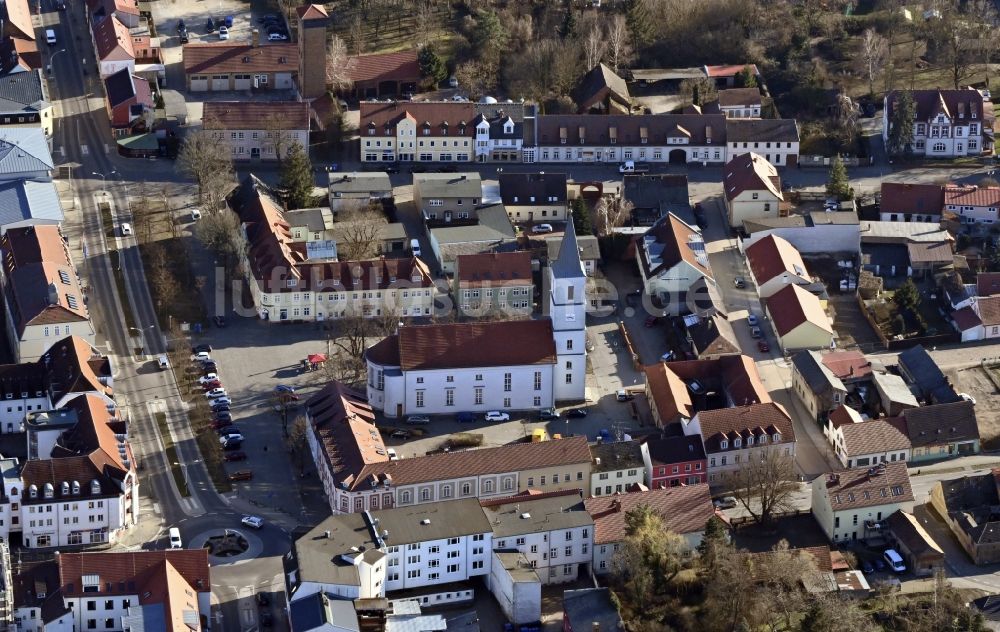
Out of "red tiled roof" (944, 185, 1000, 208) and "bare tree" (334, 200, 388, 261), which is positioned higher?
"bare tree" (334, 200, 388, 261)

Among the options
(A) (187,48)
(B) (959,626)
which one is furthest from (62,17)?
(B) (959,626)

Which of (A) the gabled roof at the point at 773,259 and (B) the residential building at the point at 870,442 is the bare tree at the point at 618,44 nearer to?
(A) the gabled roof at the point at 773,259

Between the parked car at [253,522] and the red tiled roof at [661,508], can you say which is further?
the parked car at [253,522]

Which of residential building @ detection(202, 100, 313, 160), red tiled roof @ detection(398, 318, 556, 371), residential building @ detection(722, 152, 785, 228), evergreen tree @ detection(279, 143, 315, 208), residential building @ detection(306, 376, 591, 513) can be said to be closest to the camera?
residential building @ detection(306, 376, 591, 513)

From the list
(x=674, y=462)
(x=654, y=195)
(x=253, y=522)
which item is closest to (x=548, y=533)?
(x=674, y=462)

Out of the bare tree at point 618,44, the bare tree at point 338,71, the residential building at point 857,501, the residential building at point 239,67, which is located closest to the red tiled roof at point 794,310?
the residential building at point 857,501

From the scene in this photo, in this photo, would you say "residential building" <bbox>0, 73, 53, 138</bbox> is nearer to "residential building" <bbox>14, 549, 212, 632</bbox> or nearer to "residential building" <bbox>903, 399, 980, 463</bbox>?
"residential building" <bbox>14, 549, 212, 632</bbox>

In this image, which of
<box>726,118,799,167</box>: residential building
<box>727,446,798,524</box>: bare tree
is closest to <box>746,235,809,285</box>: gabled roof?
<box>726,118,799,167</box>: residential building

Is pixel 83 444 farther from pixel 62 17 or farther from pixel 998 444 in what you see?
pixel 62 17
